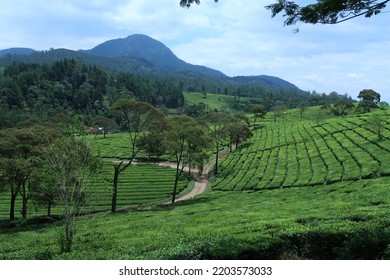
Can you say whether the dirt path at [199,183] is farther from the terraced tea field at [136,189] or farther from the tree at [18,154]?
the tree at [18,154]

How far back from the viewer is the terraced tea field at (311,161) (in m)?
48.8

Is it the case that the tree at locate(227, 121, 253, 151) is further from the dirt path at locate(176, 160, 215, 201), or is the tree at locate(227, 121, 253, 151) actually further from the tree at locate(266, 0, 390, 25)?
the tree at locate(266, 0, 390, 25)

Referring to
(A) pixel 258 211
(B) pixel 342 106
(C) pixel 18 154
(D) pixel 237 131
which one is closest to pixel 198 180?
(D) pixel 237 131

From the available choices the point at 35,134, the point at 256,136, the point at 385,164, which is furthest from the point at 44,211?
the point at 256,136

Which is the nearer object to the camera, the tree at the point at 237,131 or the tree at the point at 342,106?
the tree at the point at 237,131

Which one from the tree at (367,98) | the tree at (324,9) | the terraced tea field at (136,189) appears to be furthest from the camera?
the tree at (367,98)

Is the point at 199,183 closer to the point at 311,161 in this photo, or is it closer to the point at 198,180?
the point at 198,180

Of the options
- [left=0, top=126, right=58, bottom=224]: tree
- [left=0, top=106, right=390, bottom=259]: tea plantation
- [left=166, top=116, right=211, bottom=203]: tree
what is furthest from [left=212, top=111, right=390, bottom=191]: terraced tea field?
[left=0, top=126, right=58, bottom=224]: tree

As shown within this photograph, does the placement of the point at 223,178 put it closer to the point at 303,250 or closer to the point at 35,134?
the point at 35,134

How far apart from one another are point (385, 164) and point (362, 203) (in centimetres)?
2757

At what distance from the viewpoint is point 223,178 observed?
71.8 meters

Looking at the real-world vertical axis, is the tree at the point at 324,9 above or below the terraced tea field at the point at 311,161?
above

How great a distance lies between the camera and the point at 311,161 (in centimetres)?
6319

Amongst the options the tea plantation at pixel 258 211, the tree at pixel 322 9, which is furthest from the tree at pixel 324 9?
the tea plantation at pixel 258 211
